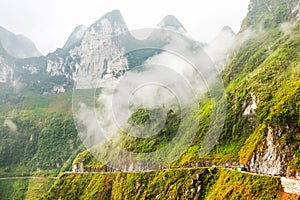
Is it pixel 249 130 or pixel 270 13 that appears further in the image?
pixel 270 13

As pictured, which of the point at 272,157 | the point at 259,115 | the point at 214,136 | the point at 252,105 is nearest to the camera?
the point at 272,157

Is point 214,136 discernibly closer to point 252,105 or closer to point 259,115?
point 252,105

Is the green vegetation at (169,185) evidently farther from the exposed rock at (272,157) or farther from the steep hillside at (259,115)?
the steep hillside at (259,115)


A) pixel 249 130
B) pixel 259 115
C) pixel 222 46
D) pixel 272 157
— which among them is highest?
pixel 222 46

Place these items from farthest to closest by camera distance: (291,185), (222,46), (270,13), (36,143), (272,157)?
1. (36,143)
2. (222,46)
3. (270,13)
4. (272,157)
5. (291,185)

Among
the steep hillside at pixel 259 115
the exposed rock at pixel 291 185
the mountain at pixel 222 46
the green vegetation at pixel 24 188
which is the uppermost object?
the mountain at pixel 222 46

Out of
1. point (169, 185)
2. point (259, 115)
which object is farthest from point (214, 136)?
point (169, 185)

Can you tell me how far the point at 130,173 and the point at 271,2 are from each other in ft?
313

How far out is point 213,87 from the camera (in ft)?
324

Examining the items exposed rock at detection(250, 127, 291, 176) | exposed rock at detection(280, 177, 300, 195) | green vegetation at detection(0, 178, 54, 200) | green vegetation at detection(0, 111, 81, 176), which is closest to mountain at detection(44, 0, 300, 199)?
exposed rock at detection(250, 127, 291, 176)

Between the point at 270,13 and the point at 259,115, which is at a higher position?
the point at 270,13

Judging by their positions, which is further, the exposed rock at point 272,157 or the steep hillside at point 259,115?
the steep hillside at point 259,115

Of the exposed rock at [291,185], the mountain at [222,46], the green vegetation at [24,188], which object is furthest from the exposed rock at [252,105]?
the green vegetation at [24,188]

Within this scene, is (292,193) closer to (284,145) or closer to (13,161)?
(284,145)
